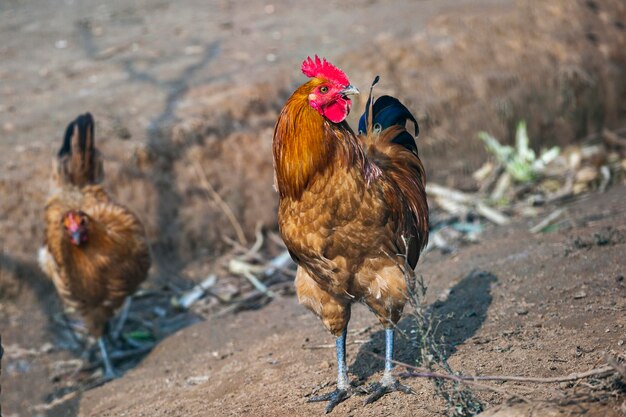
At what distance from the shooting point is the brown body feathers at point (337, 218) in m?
4.23

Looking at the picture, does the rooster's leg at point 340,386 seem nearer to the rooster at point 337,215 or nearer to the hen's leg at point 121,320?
the rooster at point 337,215

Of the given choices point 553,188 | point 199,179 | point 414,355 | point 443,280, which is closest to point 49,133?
point 199,179

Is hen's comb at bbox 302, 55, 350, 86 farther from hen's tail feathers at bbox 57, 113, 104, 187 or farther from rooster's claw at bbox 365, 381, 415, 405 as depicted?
hen's tail feathers at bbox 57, 113, 104, 187

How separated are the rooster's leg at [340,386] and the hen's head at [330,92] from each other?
4.50 ft

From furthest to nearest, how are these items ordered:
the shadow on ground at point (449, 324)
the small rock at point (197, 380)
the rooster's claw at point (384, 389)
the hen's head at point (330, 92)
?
the small rock at point (197, 380), the shadow on ground at point (449, 324), the rooster's claw at point (384, 389), the hen's head at point (330, 92)

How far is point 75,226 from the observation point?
6480mm

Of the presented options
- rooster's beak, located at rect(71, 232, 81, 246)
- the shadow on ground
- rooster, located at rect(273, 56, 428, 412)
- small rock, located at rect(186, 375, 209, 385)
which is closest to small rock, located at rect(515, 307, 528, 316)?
the shadow on ground

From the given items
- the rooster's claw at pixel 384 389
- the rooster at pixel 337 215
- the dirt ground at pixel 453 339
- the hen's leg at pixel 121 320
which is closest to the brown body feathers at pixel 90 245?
the hen's leg at pixel 121 320

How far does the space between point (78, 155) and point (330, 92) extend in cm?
371

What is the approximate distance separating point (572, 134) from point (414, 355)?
629cm

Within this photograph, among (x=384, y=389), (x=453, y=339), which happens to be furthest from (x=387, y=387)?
(x=453, y=339)

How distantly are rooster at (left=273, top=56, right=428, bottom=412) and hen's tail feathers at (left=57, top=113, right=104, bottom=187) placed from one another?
3275 mm

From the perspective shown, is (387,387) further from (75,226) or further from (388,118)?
(75,226)

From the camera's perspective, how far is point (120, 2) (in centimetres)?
1316
